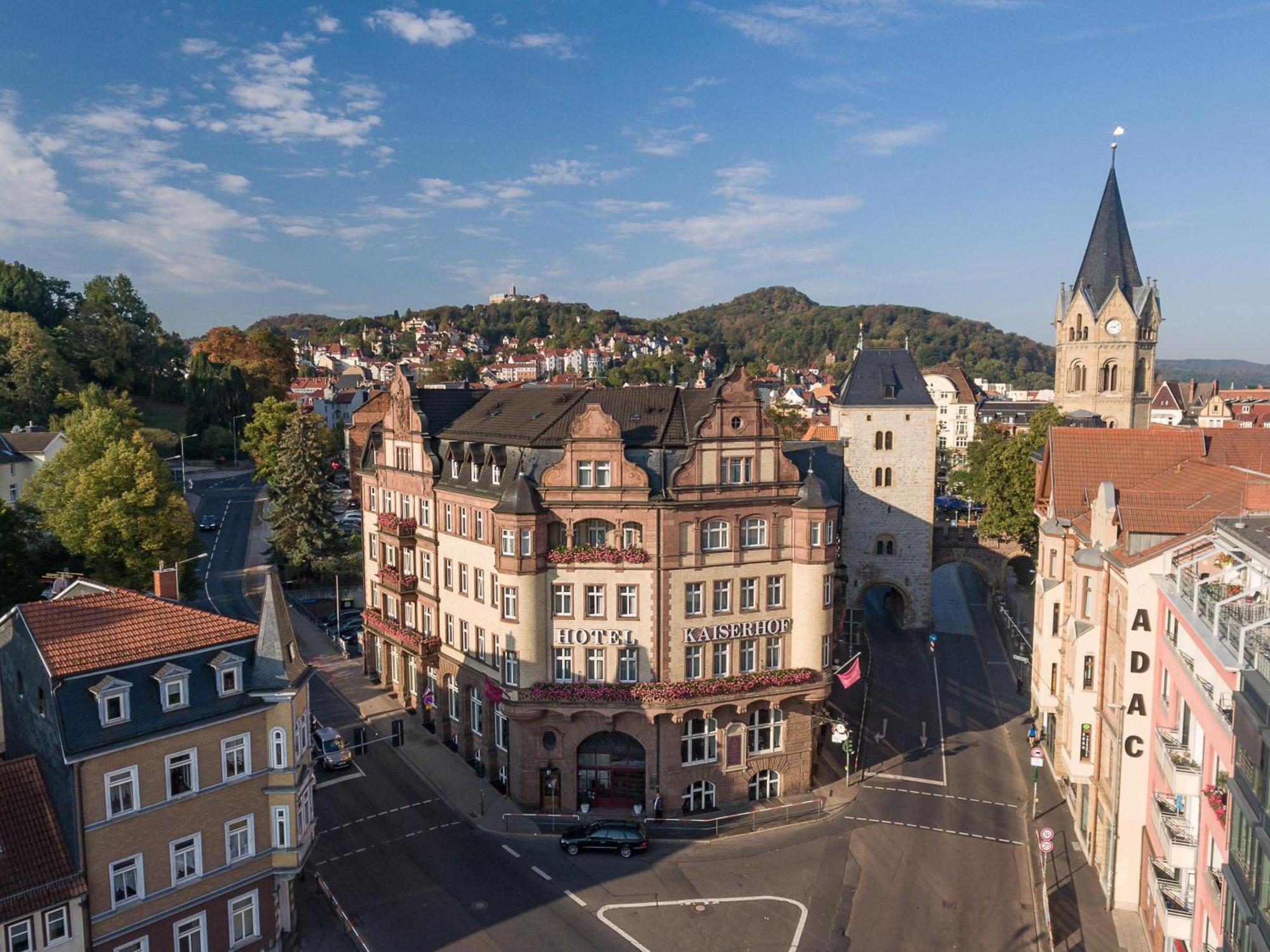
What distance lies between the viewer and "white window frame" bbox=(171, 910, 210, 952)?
24484mm

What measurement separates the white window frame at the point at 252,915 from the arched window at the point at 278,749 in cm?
357

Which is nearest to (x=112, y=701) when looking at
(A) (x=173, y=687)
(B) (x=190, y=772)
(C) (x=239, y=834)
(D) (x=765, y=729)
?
(A) (x=173, y=687)

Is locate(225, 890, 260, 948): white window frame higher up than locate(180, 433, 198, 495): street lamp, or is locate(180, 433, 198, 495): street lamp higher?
locate(180, 433, 198, 495): street lamp

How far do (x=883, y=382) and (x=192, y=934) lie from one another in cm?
5145

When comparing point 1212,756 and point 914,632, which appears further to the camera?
point 914,632

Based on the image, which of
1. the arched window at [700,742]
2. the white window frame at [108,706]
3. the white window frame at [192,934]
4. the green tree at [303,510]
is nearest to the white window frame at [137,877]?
the white window frame at [192,934]

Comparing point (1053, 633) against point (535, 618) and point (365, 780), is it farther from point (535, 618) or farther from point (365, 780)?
point (365, 780)

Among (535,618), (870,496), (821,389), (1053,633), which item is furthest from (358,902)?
(821,389)

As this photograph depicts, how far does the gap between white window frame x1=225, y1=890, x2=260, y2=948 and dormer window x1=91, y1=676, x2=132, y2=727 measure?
253 inches

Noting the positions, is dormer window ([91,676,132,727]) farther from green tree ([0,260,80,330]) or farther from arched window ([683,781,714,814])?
green tree ([0,260,80,330])

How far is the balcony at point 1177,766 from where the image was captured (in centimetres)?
2250

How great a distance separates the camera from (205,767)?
25078 mm

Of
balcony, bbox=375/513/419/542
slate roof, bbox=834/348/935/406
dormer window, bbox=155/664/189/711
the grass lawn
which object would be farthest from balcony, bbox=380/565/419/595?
the grass lawn

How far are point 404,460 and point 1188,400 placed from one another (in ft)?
486
